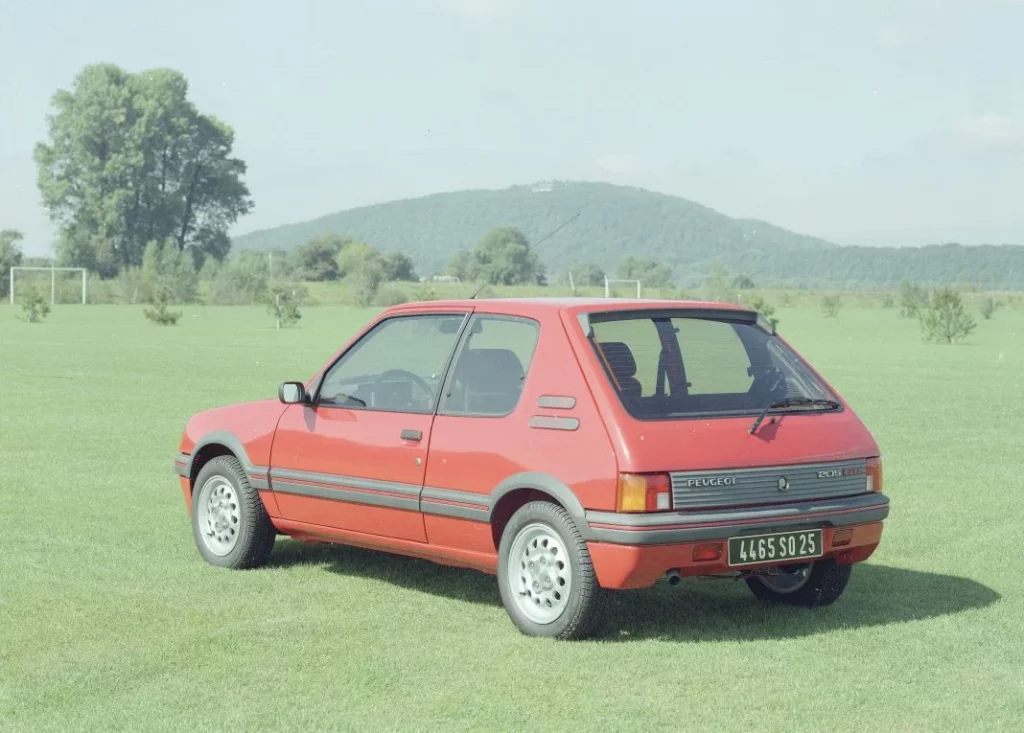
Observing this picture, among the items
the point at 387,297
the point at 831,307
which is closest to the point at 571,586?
the point at 831,307

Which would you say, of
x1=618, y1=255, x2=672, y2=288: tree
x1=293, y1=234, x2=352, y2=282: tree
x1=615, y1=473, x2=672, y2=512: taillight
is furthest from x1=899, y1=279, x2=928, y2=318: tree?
x1=293, y1=234, x2=352, y2=282: tree

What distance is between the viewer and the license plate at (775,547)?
716cm

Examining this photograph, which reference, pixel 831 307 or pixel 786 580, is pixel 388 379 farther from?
pixel 831 307

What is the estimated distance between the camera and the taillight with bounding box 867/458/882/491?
25.9 feet

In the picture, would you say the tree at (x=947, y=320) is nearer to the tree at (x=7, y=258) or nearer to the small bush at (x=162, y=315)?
the small bush at (x=162, y=315)

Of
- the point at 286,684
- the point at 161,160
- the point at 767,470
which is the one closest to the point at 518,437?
the point at 767,470

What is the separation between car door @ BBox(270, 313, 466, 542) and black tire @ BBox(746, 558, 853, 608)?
2.03 m

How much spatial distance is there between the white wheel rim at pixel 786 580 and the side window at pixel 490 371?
1780 millimetres

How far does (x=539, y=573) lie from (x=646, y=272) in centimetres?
14723

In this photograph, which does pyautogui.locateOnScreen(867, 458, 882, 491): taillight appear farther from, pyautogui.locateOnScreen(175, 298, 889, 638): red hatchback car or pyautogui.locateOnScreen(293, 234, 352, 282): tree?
pyautogui.locateOnScreen(293, 234, 352, 282): tree

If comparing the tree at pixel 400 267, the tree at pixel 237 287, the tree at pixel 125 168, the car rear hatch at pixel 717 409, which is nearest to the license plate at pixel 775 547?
the car rear hatch at pixel 717 409

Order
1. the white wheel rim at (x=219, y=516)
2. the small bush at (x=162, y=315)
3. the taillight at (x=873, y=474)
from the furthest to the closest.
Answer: the small bush at (x=162, y=315) → the white wheel rim at (x=219, y=516) → the taillight at (x=873, y=474)

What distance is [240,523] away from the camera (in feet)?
30.0

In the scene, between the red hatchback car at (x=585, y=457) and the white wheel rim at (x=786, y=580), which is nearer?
the red hatchback car at (x=585, y=457)
